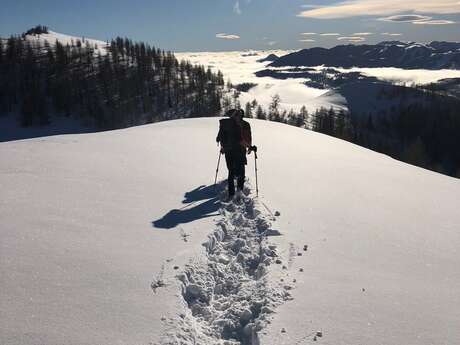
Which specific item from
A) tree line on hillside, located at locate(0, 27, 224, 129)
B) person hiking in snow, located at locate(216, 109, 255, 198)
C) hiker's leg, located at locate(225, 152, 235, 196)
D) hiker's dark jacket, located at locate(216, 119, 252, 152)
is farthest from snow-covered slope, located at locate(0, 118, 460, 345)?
tree line on hillside, located at locate(0, 27, 224, 129)

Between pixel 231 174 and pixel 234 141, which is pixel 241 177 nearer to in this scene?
pixel 231 174

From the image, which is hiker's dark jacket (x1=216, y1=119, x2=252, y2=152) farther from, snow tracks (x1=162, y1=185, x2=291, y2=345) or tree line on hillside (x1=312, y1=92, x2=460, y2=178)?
tree line on hillside (x1=312, y1=92, x2=460, y2=178)

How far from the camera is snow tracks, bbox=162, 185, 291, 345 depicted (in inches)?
207

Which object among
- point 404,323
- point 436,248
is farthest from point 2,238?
point 436,248

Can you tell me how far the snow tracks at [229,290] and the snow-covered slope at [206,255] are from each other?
3 centimetres

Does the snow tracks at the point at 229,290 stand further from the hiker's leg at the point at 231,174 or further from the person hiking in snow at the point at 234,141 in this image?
the person hiking in snow at the point at 234,141

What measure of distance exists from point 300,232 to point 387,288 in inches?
106

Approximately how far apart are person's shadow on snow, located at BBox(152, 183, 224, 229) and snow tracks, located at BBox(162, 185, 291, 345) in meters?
0.92

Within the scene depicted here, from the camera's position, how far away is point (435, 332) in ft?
17.0

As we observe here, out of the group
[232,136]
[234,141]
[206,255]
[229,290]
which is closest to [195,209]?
[206,255]

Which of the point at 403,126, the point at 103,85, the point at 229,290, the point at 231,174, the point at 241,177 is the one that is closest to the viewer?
the point at 229,290

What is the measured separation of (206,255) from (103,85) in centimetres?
15892

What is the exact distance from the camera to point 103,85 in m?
153

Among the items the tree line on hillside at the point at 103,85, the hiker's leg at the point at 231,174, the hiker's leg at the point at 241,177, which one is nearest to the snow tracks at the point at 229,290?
the hiker's leg at the point at 231,174
